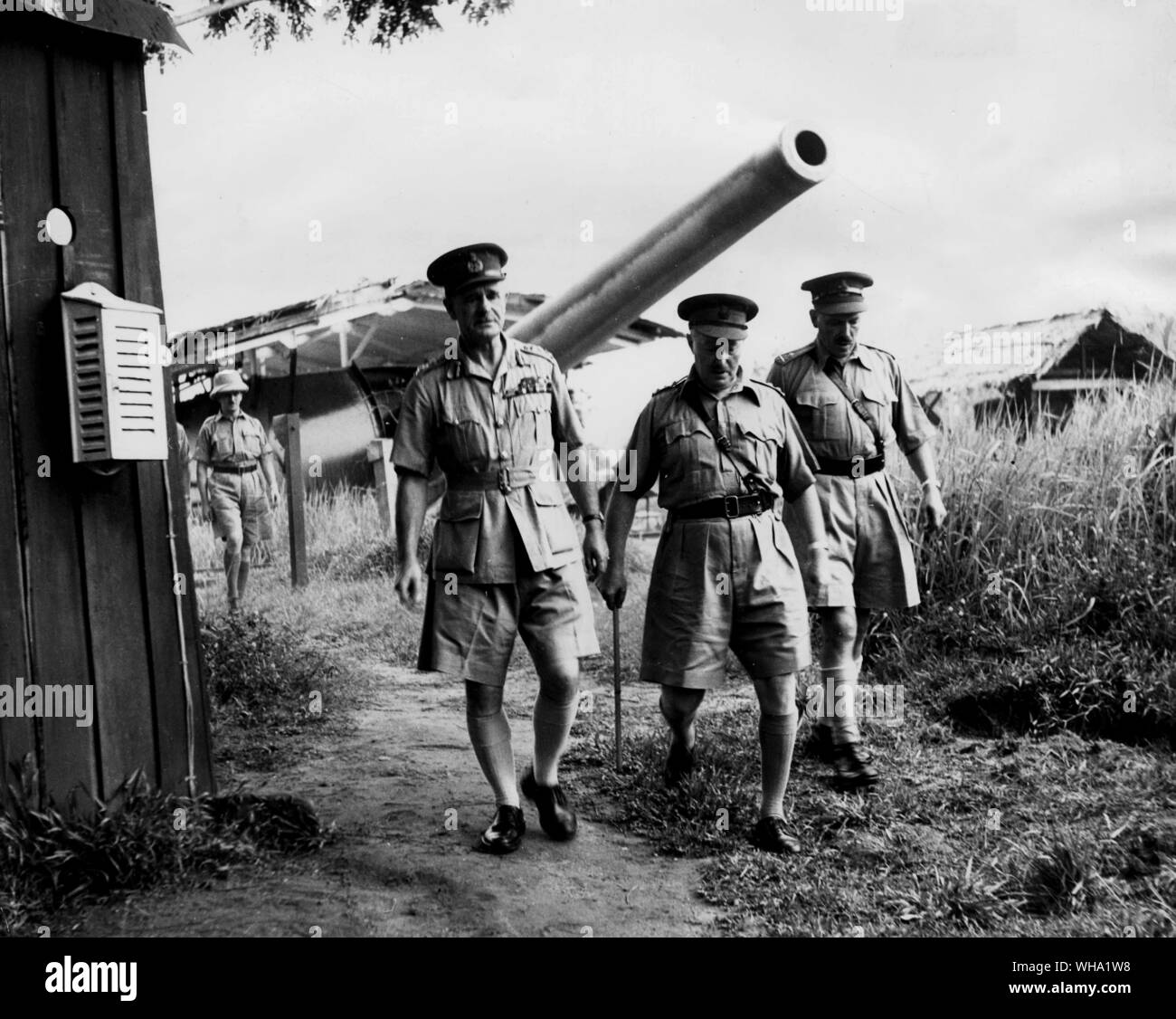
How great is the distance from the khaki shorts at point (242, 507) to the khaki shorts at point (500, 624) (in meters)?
1.13

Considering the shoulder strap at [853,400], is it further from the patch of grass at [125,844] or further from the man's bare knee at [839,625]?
the patch of grass at [125,844]

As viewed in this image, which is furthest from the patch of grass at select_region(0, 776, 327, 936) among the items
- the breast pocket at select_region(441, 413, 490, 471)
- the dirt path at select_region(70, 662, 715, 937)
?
the breast pocket at select_region(441, 413, 490, 471)

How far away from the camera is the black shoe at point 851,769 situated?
450 centimetres

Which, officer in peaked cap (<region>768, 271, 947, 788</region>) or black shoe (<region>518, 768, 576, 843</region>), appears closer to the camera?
black shoe (<region>518, 768, 576, 843</region>)

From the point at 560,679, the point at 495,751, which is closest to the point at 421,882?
the point at 495,751

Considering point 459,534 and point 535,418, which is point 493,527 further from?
point 535,418

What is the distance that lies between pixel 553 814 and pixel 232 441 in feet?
6.62

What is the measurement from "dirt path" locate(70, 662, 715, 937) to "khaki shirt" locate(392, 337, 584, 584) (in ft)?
3.00

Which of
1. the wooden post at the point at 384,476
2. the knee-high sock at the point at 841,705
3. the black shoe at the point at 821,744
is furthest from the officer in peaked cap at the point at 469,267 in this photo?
the black shoe at the point at 821,744

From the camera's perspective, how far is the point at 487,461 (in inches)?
155

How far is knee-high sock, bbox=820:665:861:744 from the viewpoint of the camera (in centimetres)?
454

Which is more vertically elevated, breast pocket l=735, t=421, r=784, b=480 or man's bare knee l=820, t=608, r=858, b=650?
breast pocket l=735, t=421, r=784, b=480

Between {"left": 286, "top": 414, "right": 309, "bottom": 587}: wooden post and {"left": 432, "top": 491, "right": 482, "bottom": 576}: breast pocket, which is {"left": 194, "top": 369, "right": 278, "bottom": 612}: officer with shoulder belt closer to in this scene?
{"left": 286, "top": 414, "right": 309, "bottom": 587}: wooden post

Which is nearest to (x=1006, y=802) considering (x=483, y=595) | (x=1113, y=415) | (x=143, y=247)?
(x=483, y=595)
